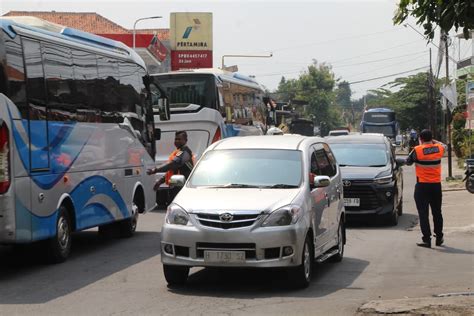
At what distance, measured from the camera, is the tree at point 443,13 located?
8.11m

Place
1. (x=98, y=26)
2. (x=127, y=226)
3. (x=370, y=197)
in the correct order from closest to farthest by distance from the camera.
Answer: (x=127, y=226), (x=370, y=197), (x=98, y=26)

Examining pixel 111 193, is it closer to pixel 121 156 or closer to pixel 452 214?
pixel 121 156

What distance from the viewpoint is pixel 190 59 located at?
77.8 metres

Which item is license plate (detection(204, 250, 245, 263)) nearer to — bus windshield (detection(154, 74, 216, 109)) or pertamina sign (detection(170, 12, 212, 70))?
bus windshield (detection(154, 74, 216, 109))

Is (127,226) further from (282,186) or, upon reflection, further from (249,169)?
(282,186)

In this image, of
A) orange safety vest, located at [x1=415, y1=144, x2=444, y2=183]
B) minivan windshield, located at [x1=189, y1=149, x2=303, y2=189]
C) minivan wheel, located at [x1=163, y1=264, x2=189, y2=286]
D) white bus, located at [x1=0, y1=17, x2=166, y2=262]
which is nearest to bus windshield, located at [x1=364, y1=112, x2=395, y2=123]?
white bus, located at [x1=0, y1=17, x2=166, y2=262]

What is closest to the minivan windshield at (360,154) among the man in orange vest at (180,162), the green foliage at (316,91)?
the man in orange vest at (180,162)

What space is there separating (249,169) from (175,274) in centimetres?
163

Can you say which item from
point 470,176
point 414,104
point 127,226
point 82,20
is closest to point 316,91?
point 414,104

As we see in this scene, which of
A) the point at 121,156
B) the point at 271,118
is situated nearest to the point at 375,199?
the point at 121,156

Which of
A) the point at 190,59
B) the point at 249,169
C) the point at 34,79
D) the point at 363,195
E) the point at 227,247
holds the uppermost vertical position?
the point at 190,59

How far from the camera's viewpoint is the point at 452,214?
66.9ft

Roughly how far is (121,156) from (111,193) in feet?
2.77

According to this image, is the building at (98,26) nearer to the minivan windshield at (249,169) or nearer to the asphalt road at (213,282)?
the asphalt road at (213,282)
